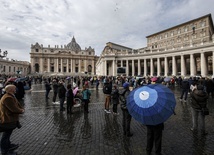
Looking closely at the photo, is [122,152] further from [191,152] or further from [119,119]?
[119,119]

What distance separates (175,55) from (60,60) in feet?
256

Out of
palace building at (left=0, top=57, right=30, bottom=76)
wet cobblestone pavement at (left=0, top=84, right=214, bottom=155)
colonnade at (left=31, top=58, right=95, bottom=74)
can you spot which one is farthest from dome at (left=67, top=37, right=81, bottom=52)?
wet cobblestone pavement at (left=0, top=84, right=214, bottom=155)

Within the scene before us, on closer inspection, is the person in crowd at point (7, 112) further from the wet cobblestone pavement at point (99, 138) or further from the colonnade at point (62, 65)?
the colonnade at point (62, 65)

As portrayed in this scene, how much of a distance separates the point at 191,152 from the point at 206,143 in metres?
0.92

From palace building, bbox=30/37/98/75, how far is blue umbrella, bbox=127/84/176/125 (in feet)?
293

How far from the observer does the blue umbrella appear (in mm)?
3000

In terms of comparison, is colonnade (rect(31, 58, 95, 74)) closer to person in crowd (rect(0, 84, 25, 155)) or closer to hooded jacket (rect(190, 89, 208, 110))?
person in crowd (rect(0, 84, 25, 155))

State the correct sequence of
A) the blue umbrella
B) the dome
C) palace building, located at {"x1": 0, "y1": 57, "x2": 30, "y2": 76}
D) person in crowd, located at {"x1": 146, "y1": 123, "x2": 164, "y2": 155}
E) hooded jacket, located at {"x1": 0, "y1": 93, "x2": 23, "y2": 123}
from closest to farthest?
the blue umbrella < person in crowd, located at {"x1": 146, "y1": 123, "x2": 164, "y2": 155} < hooded jacket, located at {"x1": 0, "y1": 93, "x2": 23, "y2": 123} < palace building, located at {"x1": 0, "y1": 57, "x2": 30, "y2": 76} < the dome

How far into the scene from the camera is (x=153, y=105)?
3.00m

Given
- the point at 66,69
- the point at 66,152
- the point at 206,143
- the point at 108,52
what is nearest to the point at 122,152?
the point at 66,152

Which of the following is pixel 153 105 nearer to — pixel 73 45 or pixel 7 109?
pixel 7 109

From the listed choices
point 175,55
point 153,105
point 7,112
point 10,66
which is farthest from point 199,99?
point 10,66

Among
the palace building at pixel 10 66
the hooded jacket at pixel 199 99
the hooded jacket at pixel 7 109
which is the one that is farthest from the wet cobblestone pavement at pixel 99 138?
the palace building at pixel 10 66

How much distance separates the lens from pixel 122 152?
13.0ft
